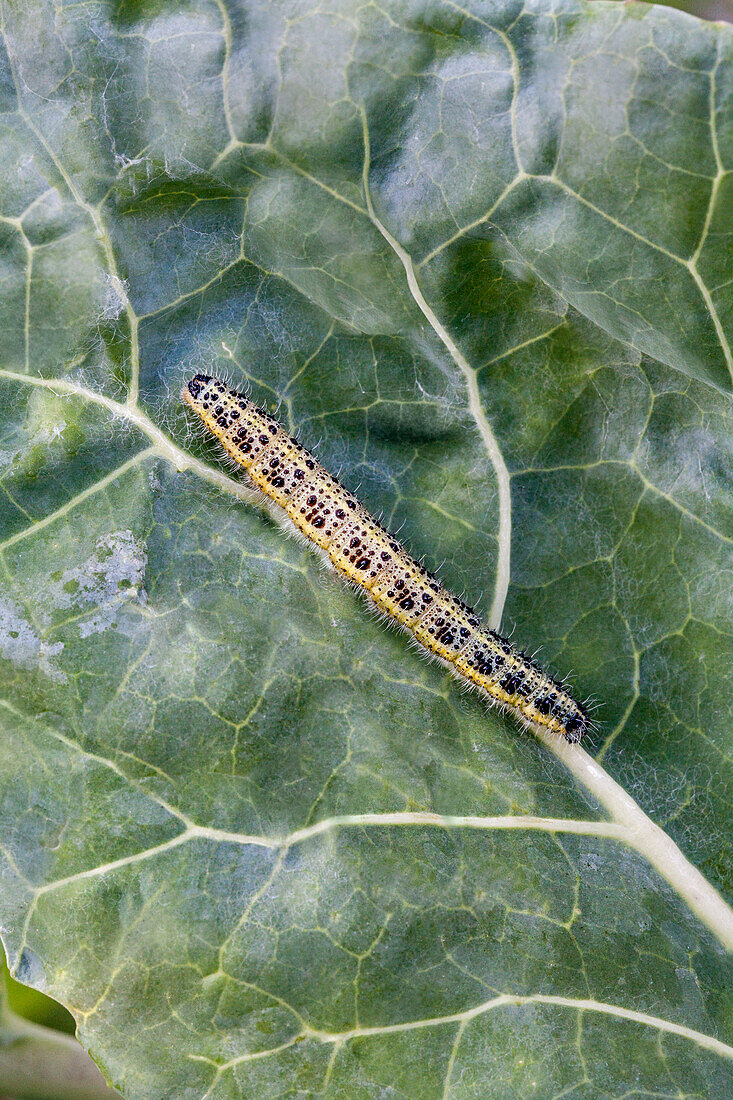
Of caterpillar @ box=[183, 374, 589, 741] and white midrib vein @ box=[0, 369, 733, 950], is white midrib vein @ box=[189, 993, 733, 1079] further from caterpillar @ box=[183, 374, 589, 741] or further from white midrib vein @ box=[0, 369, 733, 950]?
caterpillar @ box=[183, 374, 589, 741]

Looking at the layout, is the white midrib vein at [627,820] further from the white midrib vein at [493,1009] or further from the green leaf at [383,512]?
the white midrib vein at [493,1009]

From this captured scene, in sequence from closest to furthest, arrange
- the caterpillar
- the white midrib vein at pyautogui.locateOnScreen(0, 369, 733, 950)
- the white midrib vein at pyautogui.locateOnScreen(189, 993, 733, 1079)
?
the white midrib vein at pyautogui.locateOnScreen(189, 993, 733, 1079) < the white midrib vein at pyautogui.locateOnScreen(0, 369, 733, 950) < the caterpillar

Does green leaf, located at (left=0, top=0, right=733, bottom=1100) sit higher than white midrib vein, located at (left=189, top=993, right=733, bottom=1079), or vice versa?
green leaf, located at (left=0, top=0, right=733, bottom=1100)

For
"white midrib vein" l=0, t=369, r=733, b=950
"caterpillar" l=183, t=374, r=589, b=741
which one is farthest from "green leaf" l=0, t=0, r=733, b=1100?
"caterpillar" l=183, t=374, r=589, b=741

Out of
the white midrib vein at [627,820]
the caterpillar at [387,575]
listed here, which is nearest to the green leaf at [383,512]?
the white midrib vein at [627,820]

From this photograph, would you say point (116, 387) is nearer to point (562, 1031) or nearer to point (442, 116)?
point (442, 116)

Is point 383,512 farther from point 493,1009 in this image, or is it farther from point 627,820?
point 493,1009
